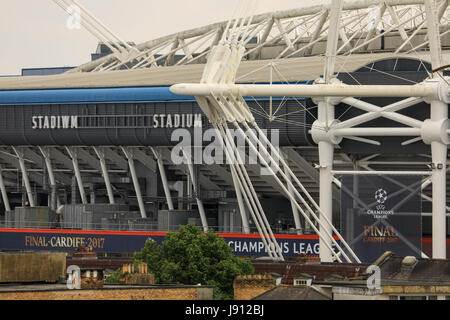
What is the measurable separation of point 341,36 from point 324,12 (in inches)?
107

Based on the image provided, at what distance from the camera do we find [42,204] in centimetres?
13425

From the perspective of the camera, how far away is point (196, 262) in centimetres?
8344

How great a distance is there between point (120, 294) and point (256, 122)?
4532 cm

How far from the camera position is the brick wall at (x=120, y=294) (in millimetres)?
61406

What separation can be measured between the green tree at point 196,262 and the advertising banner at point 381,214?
1281 cm

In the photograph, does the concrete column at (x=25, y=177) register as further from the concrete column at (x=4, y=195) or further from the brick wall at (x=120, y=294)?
the brick wall at (x=120, y=294)

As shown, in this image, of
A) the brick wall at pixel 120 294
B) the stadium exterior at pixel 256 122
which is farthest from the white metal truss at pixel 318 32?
the brick wall at pixel 120 294

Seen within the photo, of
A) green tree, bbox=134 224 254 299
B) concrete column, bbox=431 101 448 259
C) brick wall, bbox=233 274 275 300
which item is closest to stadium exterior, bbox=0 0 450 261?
concrete column, bbox=431 101 448 259

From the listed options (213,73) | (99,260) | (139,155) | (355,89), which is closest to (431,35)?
(355,89)

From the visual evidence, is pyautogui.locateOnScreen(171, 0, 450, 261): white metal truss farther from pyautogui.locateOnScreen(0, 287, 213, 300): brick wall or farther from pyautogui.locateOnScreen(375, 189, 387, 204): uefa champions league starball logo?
pyautogui.locateOnScreen(0, 287, 213, 300): brick wall

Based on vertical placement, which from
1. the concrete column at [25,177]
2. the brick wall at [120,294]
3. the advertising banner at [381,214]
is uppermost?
the concrete column at [25,177]

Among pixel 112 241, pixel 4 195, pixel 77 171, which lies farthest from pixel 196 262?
pixel 4 195

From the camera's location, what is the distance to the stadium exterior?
98.3 meters

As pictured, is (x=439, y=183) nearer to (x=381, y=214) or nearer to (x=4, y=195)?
(x=381, y=214)
